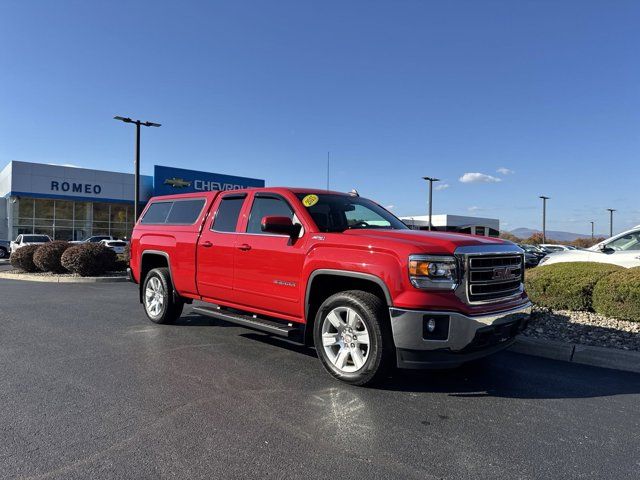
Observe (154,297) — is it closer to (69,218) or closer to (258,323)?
(258,323)

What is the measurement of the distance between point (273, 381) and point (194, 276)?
2.32 meters

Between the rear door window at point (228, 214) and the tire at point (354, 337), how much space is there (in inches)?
74.7

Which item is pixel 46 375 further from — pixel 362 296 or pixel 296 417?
pixel 362 296

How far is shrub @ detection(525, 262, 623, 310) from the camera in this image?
24.9 ft

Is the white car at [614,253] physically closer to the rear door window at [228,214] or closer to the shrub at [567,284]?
the shrub at [567,284]

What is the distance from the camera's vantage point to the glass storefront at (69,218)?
3512 cm

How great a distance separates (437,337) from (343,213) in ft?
6.58

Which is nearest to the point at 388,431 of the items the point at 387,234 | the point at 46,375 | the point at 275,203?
the point at 387,234

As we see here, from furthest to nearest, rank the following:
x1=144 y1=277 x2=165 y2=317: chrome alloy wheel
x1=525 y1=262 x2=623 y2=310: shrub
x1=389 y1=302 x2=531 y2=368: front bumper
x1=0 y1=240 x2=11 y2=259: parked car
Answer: x1=0 y1=240 x2=11 y2=259: parked car
x1=525 y1=262 x2=623 y2=310: shrub
x1=144 y1=277 x2=165 y2=317: chrome alloy wheel
x1=389 y1=302 x2=531 y2=368: front bumper

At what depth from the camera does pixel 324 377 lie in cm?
473

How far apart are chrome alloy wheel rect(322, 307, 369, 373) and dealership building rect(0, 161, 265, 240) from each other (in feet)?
104

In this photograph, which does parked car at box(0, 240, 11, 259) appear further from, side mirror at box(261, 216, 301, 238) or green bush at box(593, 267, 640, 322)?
green bush at box(593, 267, 640, 322)

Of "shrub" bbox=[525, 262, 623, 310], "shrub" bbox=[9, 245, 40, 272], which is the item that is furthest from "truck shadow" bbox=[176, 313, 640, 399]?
"shrub" bbox=[9, 245, 40, 272]

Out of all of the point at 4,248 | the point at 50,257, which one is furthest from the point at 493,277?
the point at 4,248
